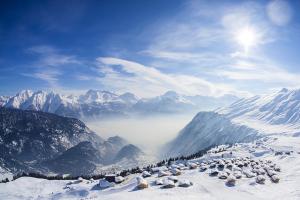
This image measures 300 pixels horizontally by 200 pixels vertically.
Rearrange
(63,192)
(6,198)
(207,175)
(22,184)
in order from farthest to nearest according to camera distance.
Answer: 1. (22,184)
2. (6,198)
3. (63,192)
4. (207,175)

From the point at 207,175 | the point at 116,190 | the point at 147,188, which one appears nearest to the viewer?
the point at 147,188

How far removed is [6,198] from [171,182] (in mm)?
84079

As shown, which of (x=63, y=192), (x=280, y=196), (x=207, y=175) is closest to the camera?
(x=280, y=196)

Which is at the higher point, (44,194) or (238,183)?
(238,183)

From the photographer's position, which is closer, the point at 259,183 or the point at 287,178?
the point at 259,183

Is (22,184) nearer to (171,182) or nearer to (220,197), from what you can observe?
(171,182)

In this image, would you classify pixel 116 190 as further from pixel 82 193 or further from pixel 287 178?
pixel 287 178

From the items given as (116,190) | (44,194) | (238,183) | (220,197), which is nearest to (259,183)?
(238,183)

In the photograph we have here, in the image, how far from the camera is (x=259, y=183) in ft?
329

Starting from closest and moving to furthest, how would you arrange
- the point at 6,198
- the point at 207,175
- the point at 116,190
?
the point at 116,190 → the point at 207,175 → the point at 6,198

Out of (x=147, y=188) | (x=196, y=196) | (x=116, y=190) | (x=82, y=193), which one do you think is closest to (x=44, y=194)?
(x=82, y=193)

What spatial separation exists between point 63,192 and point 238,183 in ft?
228

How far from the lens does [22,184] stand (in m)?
161

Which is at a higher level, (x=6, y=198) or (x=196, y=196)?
(x=196, y=196)
